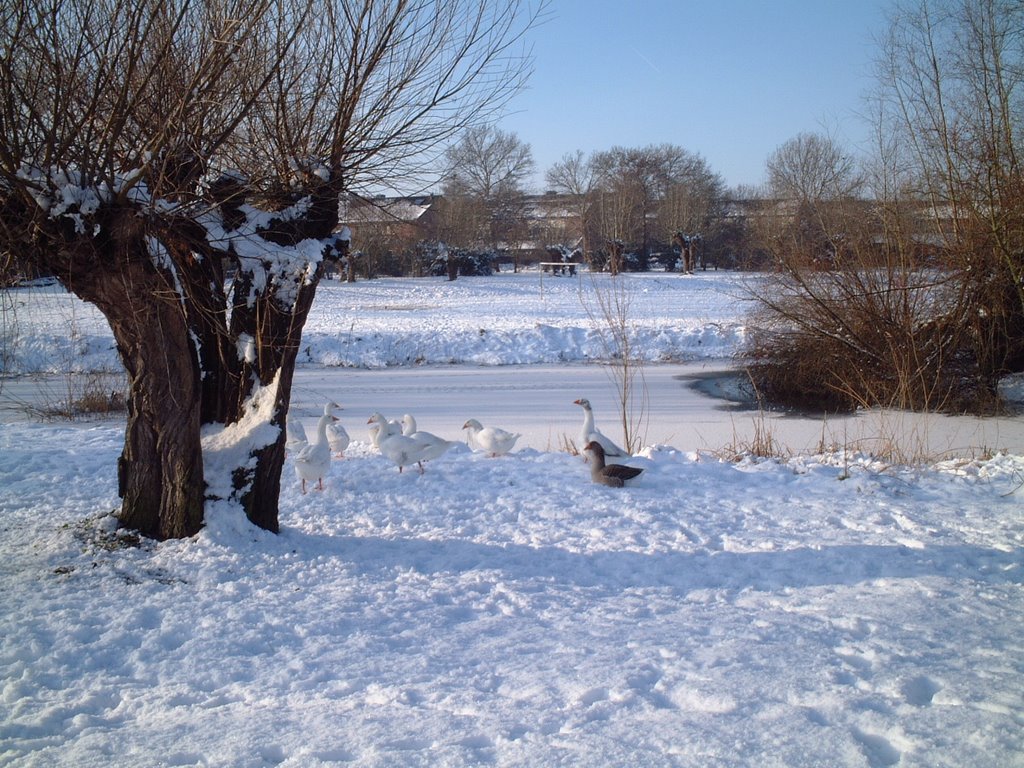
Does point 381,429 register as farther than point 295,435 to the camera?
No

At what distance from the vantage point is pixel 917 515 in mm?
5980

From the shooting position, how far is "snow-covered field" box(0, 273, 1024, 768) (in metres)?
3.06

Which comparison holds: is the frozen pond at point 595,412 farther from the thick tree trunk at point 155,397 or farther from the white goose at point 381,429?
the thick tree trunk at point 155,397

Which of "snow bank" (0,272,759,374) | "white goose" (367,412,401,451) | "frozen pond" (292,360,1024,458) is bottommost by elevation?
"frozen pond" (292,360,1024,458)

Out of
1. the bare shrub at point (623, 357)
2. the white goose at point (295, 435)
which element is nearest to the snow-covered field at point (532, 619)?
the white goose at point (295, 435)

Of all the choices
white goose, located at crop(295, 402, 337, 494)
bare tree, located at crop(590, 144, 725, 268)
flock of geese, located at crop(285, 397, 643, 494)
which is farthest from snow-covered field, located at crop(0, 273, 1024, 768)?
bare tree, located at crop(590, 144, 725, 268)

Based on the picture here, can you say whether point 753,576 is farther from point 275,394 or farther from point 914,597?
point 275,394

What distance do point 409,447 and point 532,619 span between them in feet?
11.3

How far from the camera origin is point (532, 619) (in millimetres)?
4336

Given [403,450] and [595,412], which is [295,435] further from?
[595,412]

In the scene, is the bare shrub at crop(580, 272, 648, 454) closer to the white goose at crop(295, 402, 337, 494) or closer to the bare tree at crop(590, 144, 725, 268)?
the white goose at crop(295, 402, 337, 494)

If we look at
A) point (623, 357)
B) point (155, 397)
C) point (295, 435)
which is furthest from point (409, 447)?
point (623, 357)

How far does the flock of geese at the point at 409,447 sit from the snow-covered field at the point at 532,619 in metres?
0.19

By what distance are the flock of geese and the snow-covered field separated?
0.19 meters
